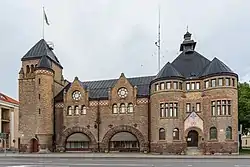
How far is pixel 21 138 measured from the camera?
59.0 meters

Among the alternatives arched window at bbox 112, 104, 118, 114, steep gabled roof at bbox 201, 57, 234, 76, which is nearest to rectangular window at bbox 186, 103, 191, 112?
steep gabled roof at bbox 201, 57, 234, 76

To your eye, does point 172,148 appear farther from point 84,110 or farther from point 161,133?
point 84,110

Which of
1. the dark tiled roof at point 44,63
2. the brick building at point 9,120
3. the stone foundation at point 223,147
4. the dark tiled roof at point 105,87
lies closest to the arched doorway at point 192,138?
the stone foundation at point 223,147

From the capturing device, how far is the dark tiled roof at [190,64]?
5448cm

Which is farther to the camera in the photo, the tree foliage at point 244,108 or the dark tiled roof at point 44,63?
the dark tiled roof at point 44,63

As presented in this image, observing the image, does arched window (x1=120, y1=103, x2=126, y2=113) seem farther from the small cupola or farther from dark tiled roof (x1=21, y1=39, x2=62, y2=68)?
dark tiled roof (x1=21, y1=39, x2=62, y2=68)

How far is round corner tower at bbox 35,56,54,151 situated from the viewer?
2280 inches

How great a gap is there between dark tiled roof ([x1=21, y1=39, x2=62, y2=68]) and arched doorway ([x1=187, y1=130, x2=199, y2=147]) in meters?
26.9

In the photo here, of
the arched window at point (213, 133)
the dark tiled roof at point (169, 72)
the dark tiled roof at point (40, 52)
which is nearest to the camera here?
the arched window at point (213, 133)

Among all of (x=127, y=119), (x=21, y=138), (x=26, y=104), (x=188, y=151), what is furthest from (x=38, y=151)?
(x=188, y=151)

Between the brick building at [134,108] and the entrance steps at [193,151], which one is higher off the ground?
the brick building at [134,108]

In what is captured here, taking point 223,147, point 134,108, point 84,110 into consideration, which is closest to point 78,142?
point 84,110

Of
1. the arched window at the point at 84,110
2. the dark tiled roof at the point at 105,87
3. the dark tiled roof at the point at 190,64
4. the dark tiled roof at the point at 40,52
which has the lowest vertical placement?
the arched window at the point at 84,110

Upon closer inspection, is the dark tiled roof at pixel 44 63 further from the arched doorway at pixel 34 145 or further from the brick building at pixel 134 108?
the arched doorway at pixel 34 145
